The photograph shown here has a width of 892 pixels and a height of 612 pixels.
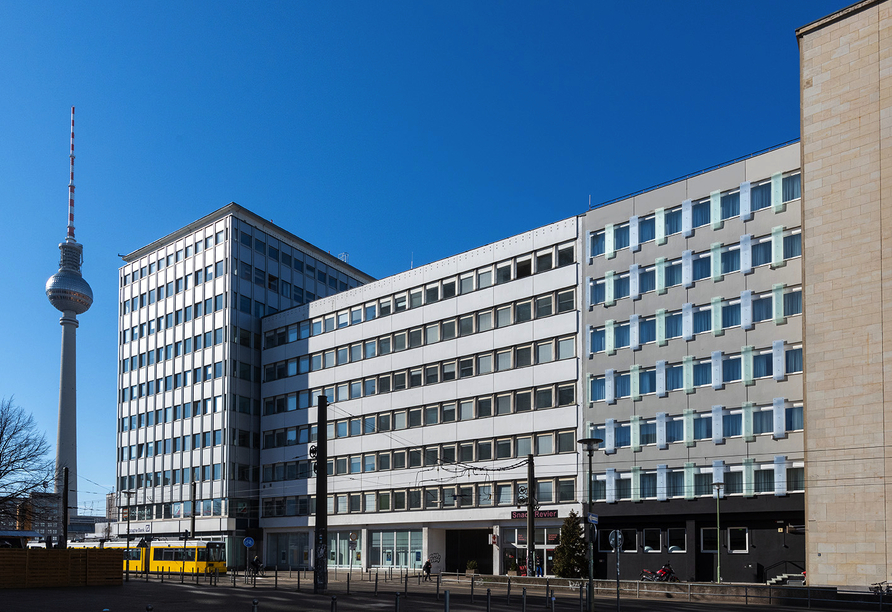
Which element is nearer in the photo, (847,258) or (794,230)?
(847,258)

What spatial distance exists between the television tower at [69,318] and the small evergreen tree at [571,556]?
10651 cm

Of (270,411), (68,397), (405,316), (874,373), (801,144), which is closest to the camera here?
(874,373)

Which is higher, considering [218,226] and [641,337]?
[218,226]

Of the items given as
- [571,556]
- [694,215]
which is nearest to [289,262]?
[694,215]

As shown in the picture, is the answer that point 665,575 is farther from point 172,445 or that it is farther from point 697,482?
point 172,445

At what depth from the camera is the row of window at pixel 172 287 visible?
8819 centimetres

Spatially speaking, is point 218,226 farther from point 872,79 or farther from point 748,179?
point 872,79

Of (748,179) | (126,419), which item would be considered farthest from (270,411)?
(748,179)

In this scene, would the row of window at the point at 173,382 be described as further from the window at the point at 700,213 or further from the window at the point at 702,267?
the window at the point at 700,213

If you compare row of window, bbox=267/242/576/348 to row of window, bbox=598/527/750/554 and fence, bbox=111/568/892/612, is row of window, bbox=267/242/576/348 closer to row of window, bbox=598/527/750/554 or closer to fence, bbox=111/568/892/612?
row of window, bbox=598/527/750/554

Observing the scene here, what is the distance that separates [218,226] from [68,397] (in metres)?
68.4

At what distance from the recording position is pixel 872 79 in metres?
46.7

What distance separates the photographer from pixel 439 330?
6975 centimetres

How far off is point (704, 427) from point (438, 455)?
2206cm
